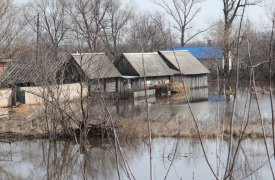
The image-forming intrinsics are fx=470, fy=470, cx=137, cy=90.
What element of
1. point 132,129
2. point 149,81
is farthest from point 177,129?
point 149,81

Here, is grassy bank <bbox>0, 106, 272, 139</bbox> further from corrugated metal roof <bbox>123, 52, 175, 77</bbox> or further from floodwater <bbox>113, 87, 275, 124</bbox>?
corrugated metal roof <bbox>123, 52, 175, 77</bbox>

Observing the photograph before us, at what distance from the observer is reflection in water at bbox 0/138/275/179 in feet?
37.6

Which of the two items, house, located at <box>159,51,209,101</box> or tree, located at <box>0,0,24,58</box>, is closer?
tree, located at <box>0,0,24,58</box>

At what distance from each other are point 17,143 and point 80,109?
7.86 ft

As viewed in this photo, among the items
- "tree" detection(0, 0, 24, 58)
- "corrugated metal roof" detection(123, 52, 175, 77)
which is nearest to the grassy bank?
"tree" detection(0, 0, 24, 58)

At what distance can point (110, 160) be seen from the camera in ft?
43.3

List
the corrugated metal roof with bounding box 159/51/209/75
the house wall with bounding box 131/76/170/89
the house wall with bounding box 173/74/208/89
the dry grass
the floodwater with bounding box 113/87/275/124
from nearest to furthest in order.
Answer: the dry grass < the floodwater with bounding box 113/87/275/124 < the house wall with bounding box 131/76/170/89 < the house wall with bounding box 173/74/208/89 < the corrugated metal roof with bounding box 159/51/209/75

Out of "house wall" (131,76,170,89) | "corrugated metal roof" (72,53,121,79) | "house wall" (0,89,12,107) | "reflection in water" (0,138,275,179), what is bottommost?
A: "reflection in water" (0,138,275,179)

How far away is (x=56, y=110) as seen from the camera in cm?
1580

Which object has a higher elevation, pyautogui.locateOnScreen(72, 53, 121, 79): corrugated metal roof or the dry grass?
pyautogui.locateOnScreen(72, 53, 121, 79): corrugated metal roof

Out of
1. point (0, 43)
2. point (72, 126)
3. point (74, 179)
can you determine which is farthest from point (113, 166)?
point (0, 43)

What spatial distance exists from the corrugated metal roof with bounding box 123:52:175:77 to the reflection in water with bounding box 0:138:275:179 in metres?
24.9

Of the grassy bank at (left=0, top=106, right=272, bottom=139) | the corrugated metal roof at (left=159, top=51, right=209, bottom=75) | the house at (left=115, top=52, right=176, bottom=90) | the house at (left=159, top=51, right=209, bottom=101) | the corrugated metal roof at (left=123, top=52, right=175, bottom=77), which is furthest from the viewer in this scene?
the corrugated metal roof at (left=159, top=51, right=209, bottom=75)

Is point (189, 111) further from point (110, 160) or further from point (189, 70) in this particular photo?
point (189, 70)
